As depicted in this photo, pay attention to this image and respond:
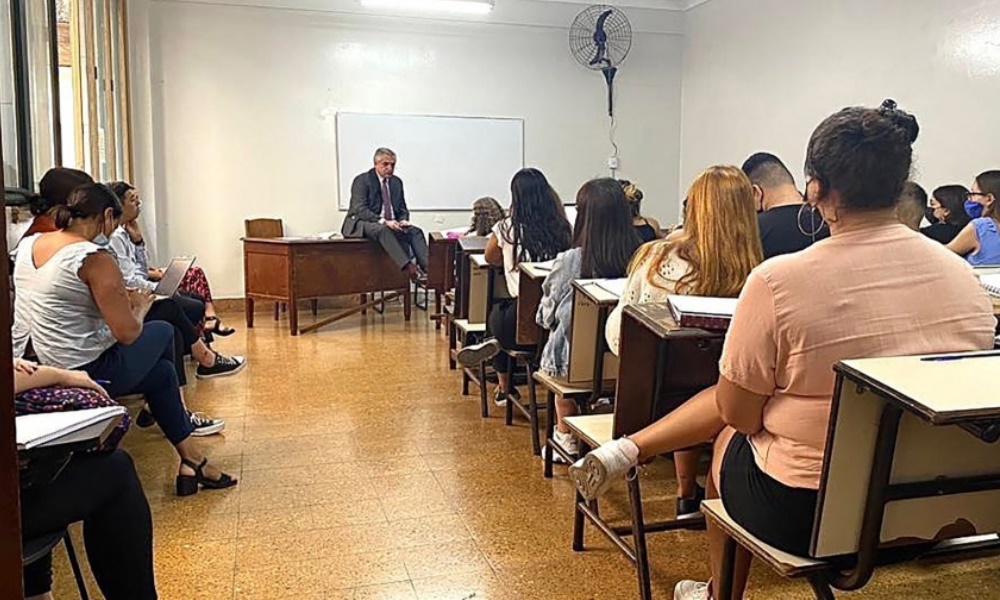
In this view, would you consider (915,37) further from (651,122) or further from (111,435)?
(111,435)

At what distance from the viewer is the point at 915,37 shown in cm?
512

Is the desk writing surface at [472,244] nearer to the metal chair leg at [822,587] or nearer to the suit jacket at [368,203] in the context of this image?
the suit jacket at [368,203]

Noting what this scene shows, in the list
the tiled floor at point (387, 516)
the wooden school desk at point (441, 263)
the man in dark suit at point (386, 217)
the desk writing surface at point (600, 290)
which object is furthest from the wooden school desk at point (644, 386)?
the man in dark suit at point (386, 217)

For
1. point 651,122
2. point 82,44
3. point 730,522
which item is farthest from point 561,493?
point 651,122

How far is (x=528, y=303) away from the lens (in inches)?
129

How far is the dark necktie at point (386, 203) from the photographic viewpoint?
6.48 metres

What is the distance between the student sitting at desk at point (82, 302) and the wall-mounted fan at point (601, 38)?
18.6 feet

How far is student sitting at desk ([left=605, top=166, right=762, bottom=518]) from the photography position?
88.9 inches

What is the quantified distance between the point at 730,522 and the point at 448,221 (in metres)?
5.98

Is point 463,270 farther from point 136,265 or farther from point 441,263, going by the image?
point 136,265

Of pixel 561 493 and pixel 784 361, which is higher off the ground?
pixel 784 361

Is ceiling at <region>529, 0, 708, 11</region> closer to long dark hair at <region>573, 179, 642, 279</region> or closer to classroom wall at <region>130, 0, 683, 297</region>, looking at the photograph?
classroom wall at <region>130, 0, 683, 297</region>

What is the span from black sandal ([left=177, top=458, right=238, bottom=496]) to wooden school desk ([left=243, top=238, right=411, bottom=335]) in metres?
2.89

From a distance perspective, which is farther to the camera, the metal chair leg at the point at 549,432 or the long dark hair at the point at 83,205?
the metal chair leg at the point at 549,432
